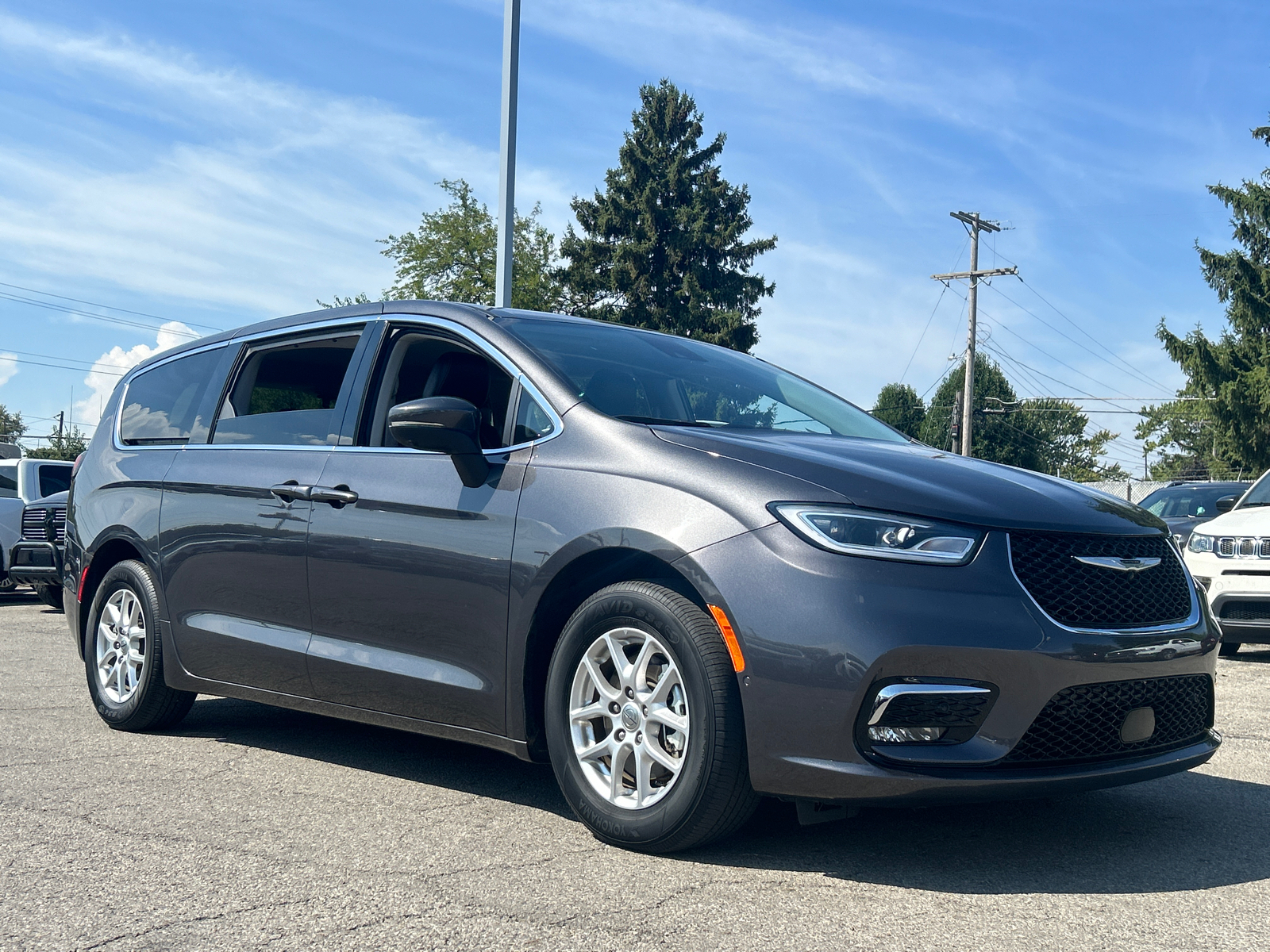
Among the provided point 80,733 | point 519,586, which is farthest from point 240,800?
point 80,733

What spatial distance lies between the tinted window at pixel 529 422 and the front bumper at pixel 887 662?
1.03 meters

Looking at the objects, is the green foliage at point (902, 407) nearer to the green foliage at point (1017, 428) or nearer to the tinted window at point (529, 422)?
the green foliage at point (1017, 428)

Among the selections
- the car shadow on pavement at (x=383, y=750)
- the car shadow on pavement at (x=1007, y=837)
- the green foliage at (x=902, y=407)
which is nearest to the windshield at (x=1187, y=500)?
the car shadow on pavement at (x=1007, y=837)

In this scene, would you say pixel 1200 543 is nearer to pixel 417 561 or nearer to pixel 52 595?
pixel 417 561

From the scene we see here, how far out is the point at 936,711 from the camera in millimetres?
3238

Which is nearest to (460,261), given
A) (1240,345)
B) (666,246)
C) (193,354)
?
(666,246)

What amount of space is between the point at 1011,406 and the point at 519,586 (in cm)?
8492

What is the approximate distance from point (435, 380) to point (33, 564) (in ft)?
29.3

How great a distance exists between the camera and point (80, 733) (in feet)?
18.0

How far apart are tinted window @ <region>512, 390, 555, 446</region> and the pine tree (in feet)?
117

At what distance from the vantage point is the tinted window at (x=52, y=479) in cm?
1364

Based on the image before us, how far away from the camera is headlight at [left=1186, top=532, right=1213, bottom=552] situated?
29.7 feet

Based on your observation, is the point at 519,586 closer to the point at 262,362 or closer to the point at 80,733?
the point at 262,362

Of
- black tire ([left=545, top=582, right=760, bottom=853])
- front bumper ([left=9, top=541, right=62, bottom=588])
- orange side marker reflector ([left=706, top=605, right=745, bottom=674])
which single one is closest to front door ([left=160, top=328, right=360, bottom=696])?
black tire ([left=545, top=582, right=760, bottom=853])
